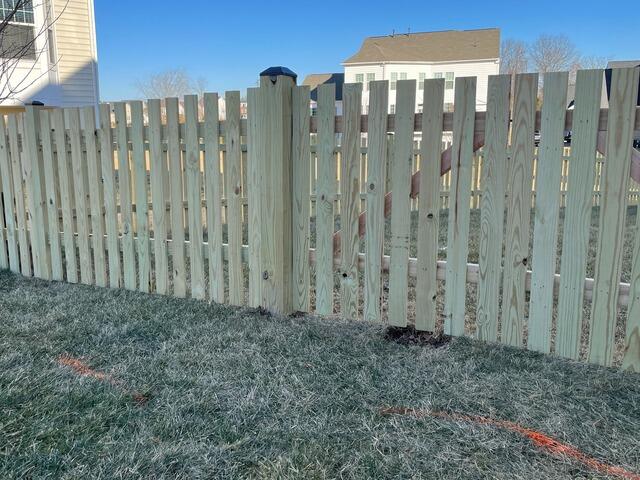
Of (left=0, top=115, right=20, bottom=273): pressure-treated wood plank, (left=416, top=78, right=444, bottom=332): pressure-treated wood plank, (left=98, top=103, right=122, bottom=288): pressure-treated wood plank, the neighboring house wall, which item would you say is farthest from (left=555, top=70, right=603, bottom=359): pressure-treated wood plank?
the neighboring house wall

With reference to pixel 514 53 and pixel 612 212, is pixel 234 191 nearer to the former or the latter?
pixel 612 212

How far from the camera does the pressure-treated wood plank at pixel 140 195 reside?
3.98 m

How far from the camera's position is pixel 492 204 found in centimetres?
290

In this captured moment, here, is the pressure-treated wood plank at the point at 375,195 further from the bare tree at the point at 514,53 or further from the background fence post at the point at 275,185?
the bare tree at the point at 514,53

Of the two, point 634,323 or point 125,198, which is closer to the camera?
point 634,323

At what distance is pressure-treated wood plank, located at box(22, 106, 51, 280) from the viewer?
4496 mm

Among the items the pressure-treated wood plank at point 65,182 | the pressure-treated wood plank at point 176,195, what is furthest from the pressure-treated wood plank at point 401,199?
the pressure-treated wood plank at point 65,182

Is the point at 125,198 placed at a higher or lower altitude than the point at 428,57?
lower

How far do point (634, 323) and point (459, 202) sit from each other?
1.07 m

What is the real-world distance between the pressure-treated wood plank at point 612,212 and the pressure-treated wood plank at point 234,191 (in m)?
2.22

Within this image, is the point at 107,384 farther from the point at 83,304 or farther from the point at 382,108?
the point at 382,108

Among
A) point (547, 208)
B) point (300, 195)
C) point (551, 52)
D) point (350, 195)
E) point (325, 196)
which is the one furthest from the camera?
point (551, 52)

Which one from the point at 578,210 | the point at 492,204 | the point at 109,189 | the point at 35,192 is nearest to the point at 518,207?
the point at 492,204

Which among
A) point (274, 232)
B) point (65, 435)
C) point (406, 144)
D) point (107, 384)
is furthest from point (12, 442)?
point (406, 144)
